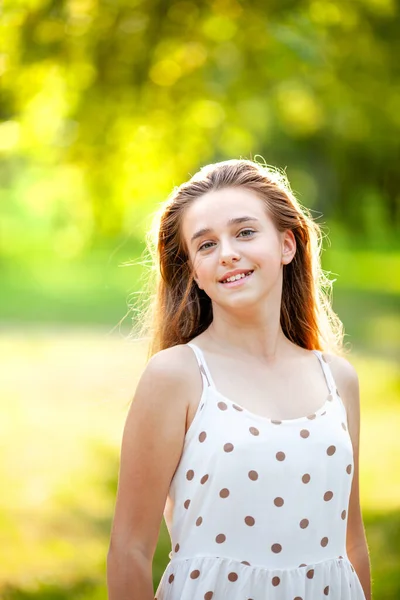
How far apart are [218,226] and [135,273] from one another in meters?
19.9

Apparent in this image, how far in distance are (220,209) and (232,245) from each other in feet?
0.29

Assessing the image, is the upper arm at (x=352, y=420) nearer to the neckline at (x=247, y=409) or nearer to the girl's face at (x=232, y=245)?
the neckline at (x=247, y=409)

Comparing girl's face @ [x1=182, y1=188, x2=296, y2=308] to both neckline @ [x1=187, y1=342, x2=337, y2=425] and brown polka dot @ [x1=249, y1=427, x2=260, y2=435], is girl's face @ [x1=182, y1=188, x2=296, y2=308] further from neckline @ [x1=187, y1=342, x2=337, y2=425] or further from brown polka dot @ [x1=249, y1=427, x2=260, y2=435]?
brown polka dot @ [x1=249, y1=427, x2=260, y2=435]

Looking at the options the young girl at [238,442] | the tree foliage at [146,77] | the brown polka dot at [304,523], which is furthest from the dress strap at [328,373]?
the tree foliage at [146,77]

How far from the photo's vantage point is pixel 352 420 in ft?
7.14

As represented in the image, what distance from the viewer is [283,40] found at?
5137 millimetres

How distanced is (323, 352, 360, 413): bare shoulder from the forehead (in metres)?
0.38

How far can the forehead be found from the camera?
6.83 ft

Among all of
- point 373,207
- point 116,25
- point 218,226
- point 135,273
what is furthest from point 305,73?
point 135,273

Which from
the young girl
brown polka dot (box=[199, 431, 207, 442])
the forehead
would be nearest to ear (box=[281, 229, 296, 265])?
the young girl

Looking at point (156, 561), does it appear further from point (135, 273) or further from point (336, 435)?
point (135, 273)

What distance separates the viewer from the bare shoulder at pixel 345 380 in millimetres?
2184

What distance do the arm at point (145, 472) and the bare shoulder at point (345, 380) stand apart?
412mm

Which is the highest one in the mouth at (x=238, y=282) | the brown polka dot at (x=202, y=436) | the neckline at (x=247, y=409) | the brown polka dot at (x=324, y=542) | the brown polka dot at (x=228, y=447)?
the mouth at (x=238, y=282)
